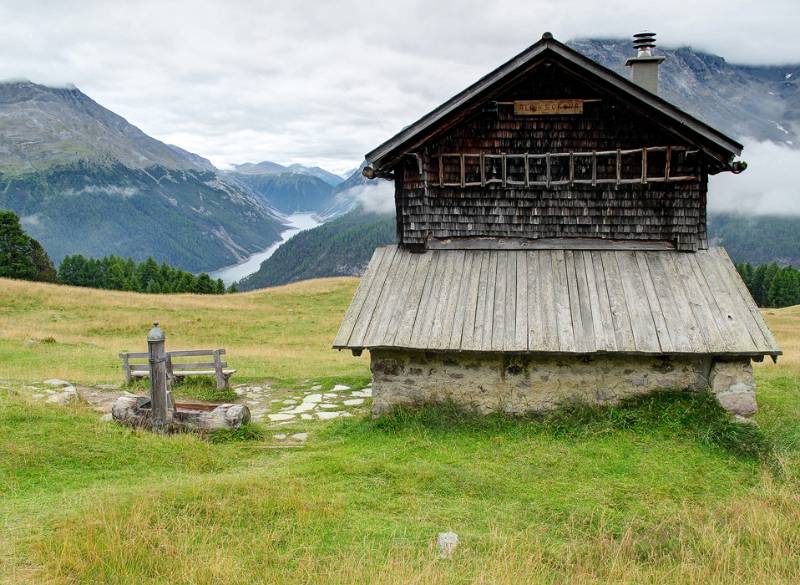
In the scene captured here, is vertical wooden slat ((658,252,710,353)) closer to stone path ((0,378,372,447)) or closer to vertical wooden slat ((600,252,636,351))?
vertical wooden slat ((600,252,636,351))

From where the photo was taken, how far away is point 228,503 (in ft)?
24.8

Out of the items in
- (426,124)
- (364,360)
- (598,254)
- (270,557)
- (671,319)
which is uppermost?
(426,124)

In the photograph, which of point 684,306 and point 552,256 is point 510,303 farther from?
point 684,306

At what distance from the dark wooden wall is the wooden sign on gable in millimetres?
121

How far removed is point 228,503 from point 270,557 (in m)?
1.32

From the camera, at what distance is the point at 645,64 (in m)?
14.3

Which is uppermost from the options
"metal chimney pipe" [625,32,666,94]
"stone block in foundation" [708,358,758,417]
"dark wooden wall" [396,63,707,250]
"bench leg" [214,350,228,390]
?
"metal chimney pipe" [625,32,666,94]

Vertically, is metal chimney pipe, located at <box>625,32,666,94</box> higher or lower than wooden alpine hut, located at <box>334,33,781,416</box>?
higher

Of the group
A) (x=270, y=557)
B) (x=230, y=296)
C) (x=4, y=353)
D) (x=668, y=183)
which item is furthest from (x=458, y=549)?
(x=230, y=296)

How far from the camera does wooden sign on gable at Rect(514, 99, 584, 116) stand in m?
12.9

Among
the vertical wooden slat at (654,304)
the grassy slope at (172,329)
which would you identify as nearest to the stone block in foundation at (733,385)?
the vertical wooden slat at (654,304)

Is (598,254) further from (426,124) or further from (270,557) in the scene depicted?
(270,557)

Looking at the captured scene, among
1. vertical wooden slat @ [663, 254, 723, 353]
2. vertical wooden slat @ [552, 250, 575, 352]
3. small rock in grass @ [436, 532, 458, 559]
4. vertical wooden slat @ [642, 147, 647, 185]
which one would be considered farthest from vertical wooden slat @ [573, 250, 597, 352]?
small rock in grass @ [436, 532, 458, 559]

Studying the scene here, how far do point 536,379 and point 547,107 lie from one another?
18.6 feet
